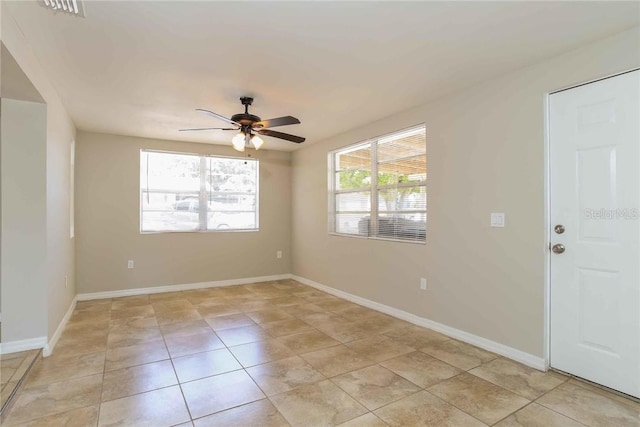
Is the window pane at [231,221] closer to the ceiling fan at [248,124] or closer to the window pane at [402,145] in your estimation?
the ceiling fan at [248,124]

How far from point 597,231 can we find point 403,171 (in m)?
2.00

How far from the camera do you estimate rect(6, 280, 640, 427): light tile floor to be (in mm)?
2053

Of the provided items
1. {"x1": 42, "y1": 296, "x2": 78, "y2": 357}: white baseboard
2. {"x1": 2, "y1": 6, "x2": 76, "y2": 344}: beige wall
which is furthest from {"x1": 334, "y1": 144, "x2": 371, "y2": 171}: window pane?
{"x1": 42, "y1": 296, "x2": 78, "y2": 357}: white baseboard

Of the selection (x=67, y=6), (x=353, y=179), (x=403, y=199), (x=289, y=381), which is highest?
(x=67, y=6)

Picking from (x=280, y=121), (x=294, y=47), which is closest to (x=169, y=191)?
(x=280, y=121)

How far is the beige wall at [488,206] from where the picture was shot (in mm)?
2682

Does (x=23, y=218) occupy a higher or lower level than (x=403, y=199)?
lower

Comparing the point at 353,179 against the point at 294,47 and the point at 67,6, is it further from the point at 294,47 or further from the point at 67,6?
the point at 67,6

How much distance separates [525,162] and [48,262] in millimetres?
4204

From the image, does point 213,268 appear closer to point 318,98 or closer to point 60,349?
point 60,349

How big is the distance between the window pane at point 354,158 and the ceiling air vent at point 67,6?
331 centimetres

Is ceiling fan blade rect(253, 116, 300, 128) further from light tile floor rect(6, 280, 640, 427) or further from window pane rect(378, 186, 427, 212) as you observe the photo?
light tile floor rect(6, 280, 640, 427)

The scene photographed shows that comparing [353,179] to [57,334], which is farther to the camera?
[353,179]

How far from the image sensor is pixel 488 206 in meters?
3.07
